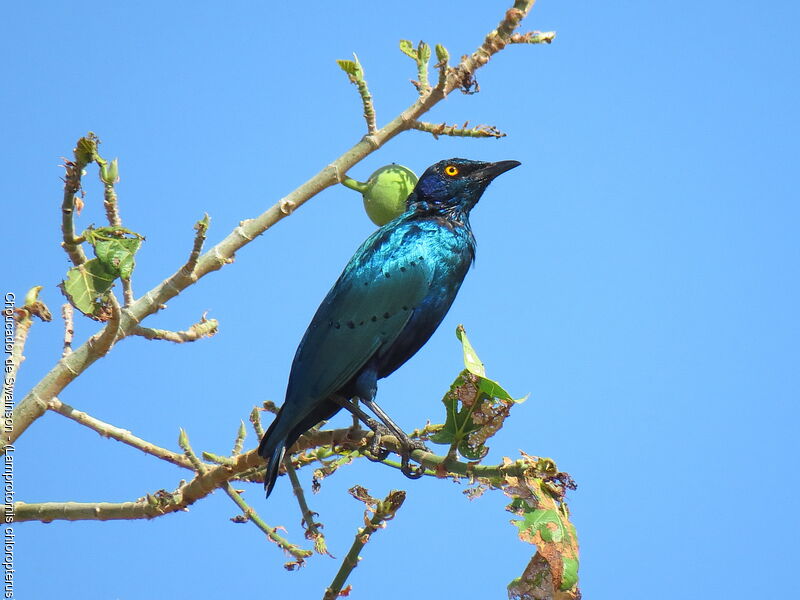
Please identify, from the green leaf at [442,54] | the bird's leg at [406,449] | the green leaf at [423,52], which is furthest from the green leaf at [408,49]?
the bird's leg at [406,449]

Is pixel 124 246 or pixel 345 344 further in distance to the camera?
pixel 345 344

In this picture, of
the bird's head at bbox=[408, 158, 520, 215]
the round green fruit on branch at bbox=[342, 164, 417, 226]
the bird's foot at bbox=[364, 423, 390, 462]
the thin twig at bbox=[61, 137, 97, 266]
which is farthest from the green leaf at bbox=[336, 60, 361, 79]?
the bird's head at bbox=[408, 158, 520, 215]

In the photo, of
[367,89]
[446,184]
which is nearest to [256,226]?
[367,89]

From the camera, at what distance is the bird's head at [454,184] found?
5.13 m

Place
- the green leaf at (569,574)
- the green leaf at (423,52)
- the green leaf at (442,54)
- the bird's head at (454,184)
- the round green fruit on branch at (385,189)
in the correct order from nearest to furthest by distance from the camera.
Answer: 1. the green leaf at (569,574)
2. the green leaf at (442,54)
3. the green leaf at (423,52)
4. the round green fruit on branch at (385,189)
5. the bird's head at (454,184)

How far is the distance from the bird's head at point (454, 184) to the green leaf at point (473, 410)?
1.91m

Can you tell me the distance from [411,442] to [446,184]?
1.74 m

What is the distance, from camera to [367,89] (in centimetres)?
352

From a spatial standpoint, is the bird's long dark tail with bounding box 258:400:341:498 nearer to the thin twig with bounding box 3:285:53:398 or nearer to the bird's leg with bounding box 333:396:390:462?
the bird's leg with bounding box 333:396:390:462

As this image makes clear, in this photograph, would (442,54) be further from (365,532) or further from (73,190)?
(365,532)

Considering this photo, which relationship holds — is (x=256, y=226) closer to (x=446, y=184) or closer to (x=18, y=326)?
(x=18, y=326)

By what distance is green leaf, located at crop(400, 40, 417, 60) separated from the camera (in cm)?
358

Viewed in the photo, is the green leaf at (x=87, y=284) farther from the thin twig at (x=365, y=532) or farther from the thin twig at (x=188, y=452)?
the thin twig at (x=365, y=532)

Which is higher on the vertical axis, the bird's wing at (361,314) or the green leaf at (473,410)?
the bird's wing at (361,314)
